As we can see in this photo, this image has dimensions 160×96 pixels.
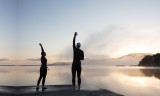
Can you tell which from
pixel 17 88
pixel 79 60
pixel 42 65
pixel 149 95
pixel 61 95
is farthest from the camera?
pixel 149 95

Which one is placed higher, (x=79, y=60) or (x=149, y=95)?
(x=79, y=60)

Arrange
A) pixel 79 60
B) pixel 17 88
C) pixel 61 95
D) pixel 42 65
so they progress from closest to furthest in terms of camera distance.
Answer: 1. pixel 61 95
2. pixel 79 60
3. pixel 42 65
4. pixel 17 88

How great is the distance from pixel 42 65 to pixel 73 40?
9.87 feet

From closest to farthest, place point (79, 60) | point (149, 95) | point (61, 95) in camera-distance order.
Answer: point (61, 95) → point (79, 60) → point (149, 95)

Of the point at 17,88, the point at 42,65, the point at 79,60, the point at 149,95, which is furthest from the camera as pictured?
the point at 149,95

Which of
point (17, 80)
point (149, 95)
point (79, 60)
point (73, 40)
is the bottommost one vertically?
point (149, 95)

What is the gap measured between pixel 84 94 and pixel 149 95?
13431 millimetres

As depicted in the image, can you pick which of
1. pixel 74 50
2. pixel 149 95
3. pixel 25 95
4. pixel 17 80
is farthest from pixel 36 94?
pixel 149 95

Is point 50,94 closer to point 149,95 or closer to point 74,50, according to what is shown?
point 74,50

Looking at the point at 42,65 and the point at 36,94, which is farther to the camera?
the point at 42,65

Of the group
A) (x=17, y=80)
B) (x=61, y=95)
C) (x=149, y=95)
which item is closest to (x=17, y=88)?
(x=17, y=80)

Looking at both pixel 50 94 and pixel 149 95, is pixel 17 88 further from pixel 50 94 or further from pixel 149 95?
pixel 149 95

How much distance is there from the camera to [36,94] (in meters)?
17.4

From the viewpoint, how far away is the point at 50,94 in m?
17.3
